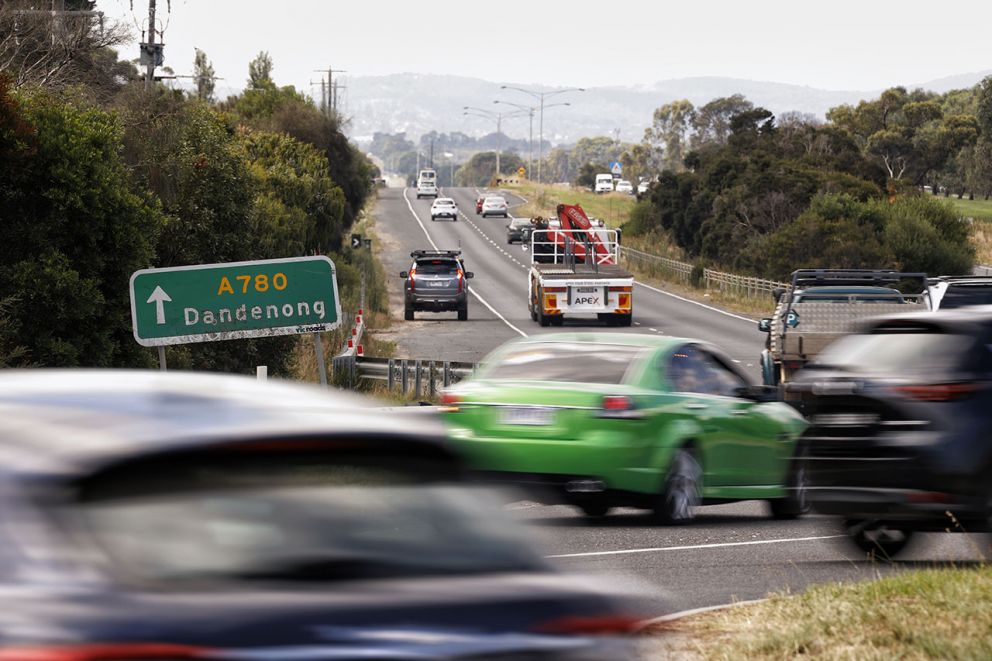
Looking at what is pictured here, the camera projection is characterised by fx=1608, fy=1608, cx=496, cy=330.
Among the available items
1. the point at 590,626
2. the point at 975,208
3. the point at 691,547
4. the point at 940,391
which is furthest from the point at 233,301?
the point at 975,208

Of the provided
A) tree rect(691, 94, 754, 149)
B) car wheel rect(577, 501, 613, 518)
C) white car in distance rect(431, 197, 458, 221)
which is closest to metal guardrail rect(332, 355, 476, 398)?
car wheel rect(577, 501, 613, 518)

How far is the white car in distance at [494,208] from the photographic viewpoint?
387ft

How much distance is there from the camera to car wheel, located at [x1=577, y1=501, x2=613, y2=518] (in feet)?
42.4

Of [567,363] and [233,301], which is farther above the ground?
[567,363]

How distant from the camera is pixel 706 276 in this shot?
71750 millimetres

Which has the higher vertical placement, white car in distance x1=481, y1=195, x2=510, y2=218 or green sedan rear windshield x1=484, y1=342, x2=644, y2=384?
green sedan rear windshield x1=484, y1=342, x2=644, y2=384

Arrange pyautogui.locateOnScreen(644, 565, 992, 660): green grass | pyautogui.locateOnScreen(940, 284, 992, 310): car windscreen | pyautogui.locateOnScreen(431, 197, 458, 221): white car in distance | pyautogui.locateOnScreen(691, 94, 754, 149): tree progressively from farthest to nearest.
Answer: pyautogui.locateOnScreen(691, 94, 754, 149): tree
pyautogui.locateOnScreen(431, 197, 458, 221): white car in distance
pyautogui.locateOnScreen(940, 284, 992, 310): car windscreen
pyautogui.locateOnScreen(644, 565, 992, 660): green grass

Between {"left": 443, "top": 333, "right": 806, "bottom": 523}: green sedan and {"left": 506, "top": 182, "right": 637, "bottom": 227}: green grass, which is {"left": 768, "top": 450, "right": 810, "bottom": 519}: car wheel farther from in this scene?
{"left": 506, "top": 182, "right": 637, "bottom": 227}: green grass

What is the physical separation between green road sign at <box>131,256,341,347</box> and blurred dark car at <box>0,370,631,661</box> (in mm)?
17297

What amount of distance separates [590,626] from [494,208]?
114 meters

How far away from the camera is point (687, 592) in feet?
33.1

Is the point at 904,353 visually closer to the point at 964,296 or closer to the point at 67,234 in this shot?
the point at 964,296

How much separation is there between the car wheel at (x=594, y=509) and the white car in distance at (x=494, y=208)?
104 meters

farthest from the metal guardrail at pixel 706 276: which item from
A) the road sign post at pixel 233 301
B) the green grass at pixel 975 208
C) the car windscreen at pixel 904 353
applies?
the car windscreen at pixel 904 353
